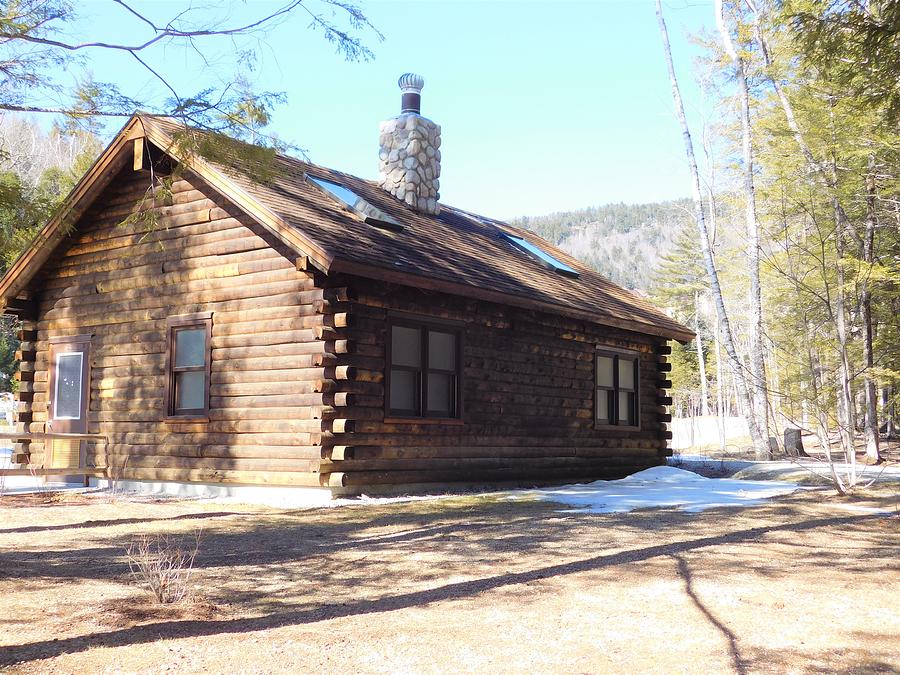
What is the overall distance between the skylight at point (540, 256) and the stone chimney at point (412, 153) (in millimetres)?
2432

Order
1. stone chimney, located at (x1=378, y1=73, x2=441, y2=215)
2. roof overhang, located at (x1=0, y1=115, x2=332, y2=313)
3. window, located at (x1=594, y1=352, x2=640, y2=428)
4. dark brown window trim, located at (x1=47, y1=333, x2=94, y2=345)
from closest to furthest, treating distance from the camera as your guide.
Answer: roof overhang, located at (x1=0, y1=115, x2=332, y2=313) → dark brown window trim, located at (x1=47, y1=333, x2=94, y2=345) → stone chimney, located at (x1=378, y1=73, x2=441, y2=215) → window, located at (x1=594, y1=352, x2=640, y2=428)

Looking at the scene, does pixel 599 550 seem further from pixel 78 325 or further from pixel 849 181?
pixel 849 181

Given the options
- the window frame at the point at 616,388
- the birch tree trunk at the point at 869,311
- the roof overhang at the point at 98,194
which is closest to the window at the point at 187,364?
the roof overhang at the point at 98,194

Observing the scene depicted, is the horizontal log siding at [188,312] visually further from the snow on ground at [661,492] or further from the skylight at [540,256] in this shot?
the skylight at [540,256]

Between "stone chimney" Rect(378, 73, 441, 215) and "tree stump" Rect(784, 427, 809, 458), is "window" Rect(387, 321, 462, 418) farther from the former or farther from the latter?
"tree stump" Rect(784, 427, 809, 458)

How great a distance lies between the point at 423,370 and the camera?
1349cm

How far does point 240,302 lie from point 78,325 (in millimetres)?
4099

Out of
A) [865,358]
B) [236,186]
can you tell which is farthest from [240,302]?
[865,358]

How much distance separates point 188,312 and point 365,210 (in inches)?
128

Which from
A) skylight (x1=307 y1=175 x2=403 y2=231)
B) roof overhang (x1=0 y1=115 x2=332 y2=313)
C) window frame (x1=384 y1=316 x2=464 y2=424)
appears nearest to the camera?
roof overhang (x1=0 y1=115 x2=332 y2=313)

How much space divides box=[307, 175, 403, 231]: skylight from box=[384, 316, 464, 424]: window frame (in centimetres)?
186

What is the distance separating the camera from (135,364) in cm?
1431

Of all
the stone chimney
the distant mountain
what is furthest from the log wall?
the distant mountain

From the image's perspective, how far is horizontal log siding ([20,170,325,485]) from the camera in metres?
12.4
